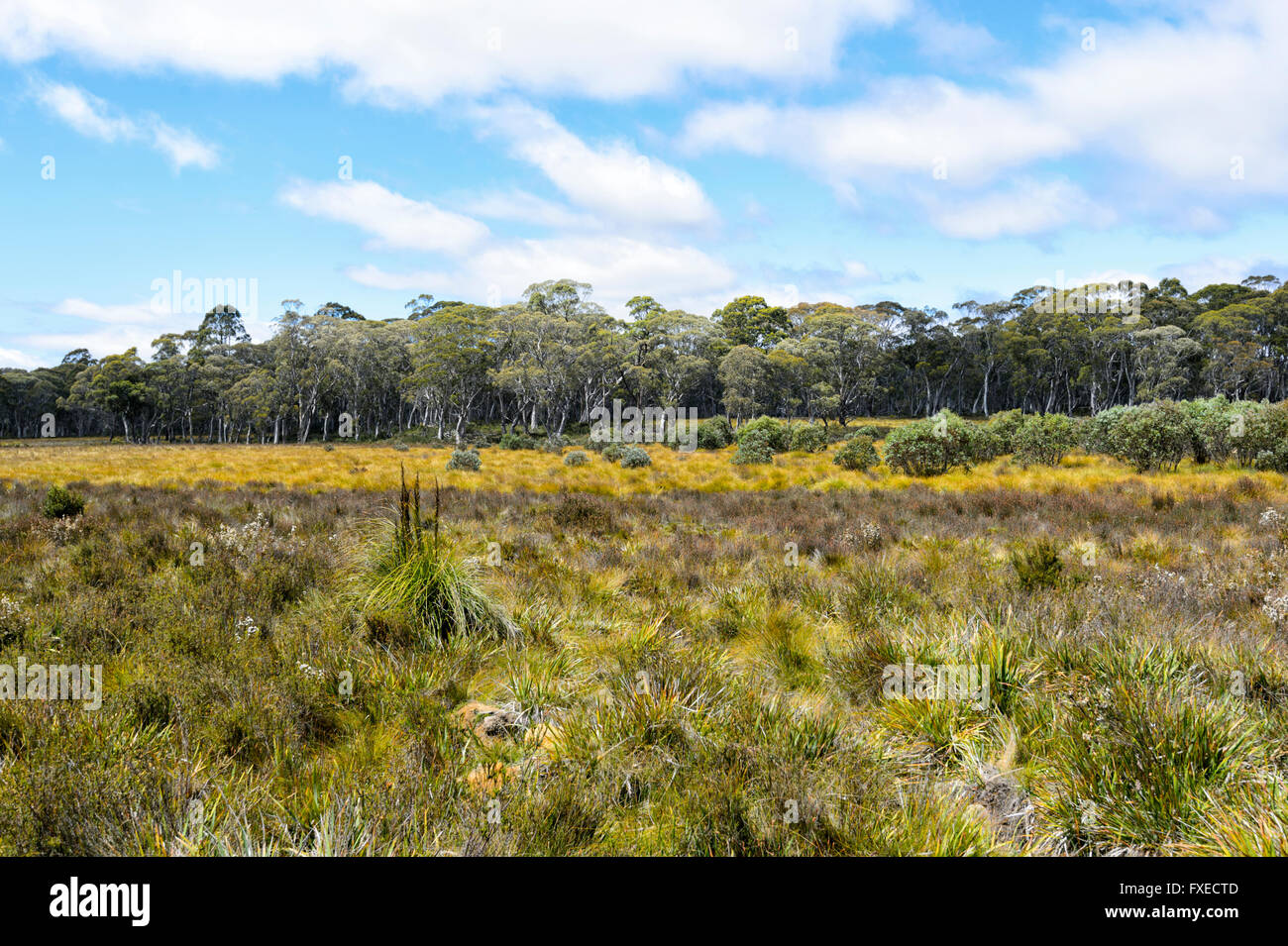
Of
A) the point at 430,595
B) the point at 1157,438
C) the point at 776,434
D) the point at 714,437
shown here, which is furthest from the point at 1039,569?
the point at 714,437

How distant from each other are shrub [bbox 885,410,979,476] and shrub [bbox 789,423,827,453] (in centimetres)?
928

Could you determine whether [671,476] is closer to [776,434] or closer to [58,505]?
[776,434]

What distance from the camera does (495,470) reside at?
23250 millimetres

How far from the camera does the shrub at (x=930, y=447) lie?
65.0ft

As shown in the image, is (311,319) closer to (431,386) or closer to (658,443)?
(431,386)

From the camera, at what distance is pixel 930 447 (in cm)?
1983

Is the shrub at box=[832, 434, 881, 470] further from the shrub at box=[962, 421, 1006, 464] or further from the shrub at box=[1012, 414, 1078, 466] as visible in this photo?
the shrub at box=[1012, 414, 1078, 466]

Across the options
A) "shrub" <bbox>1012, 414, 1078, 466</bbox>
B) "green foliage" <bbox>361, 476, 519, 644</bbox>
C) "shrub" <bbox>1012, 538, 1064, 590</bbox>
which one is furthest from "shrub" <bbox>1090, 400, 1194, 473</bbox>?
"green foliage" <bbox>361, 476, 519, 644</bbox>

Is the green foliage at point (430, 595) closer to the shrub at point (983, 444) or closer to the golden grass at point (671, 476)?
the golden grass at point (671, 476)

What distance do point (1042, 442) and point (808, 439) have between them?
33.6 ft

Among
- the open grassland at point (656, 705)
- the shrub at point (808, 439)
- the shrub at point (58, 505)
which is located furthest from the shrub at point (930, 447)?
the shrub at point (58, 505)

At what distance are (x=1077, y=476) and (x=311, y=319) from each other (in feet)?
224
